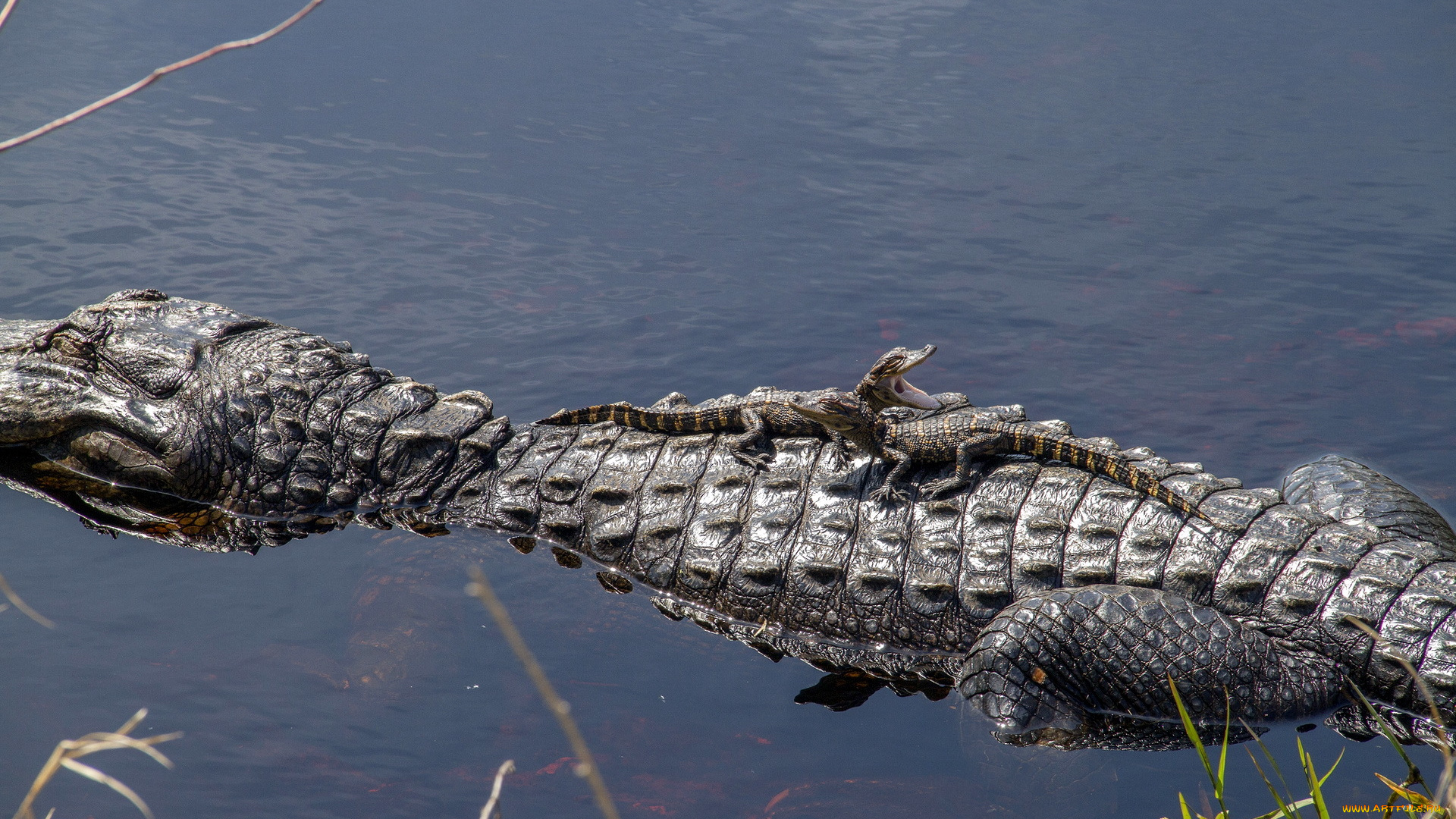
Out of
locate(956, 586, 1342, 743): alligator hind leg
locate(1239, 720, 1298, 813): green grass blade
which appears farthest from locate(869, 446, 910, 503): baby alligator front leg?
locate(1239, 720, 1298, 813): green grass blade

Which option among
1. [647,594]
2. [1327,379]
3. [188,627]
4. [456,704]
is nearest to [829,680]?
[647,594]

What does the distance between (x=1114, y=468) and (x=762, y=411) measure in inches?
73.5

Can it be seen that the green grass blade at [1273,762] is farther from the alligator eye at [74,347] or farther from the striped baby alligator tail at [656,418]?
the alligator eye at [74,347]

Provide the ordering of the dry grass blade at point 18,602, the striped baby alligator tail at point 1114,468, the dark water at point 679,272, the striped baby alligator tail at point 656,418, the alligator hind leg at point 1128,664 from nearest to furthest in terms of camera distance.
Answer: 1. the dry grass blade at point 18,602
2. the alligator hind leg at point 1128,664
3. the dark water at point 679,272
4. the striped baby alligator tail at point 1114,468
5. the striped baby alligator tail at point 656,418

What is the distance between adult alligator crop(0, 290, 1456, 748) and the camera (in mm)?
5023

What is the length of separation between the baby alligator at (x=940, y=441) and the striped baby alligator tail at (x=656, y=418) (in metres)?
0.57

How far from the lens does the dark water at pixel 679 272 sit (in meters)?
5.16

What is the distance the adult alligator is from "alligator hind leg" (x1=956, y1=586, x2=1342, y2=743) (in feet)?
0.04

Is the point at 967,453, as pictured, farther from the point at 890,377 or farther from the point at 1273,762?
the point at 1273,762

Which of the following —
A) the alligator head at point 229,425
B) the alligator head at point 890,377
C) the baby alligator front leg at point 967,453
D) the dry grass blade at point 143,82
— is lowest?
the alligator head at point 229,425

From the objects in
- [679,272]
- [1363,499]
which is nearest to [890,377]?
[1363,499]

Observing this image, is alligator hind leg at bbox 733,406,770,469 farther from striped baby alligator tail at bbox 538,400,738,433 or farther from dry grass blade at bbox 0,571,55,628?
dry grass blade at bbox 0,571,55,628

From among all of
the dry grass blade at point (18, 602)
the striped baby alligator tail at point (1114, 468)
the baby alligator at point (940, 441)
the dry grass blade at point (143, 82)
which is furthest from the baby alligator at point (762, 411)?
the dry grass blade at point (143, 82)

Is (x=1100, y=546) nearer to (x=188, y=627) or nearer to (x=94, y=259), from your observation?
(x=188, y=627)
